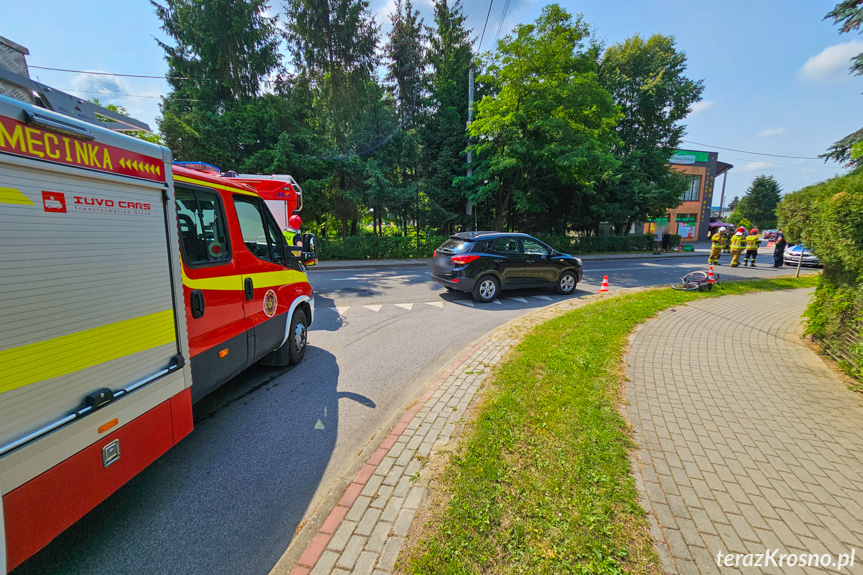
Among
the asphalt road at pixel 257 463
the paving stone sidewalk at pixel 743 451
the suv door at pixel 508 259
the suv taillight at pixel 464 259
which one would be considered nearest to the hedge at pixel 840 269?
the paving stone sidewalk at pixel 743 451

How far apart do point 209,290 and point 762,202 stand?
79.0m

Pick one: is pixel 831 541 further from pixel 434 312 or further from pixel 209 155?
pixel 209 155

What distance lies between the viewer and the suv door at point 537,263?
932 cm

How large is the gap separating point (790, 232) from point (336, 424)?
11374mm

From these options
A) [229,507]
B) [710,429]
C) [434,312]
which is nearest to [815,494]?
[710,429]

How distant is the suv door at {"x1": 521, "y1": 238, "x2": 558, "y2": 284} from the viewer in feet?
30.6

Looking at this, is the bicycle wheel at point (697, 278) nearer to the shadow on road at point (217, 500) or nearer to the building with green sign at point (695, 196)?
the shadow on road at point (217, 500)

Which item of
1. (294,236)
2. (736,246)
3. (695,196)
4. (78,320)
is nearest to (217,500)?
(78,320)

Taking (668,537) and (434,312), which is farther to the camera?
(434,312)

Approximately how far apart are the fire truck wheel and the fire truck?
1.63 m

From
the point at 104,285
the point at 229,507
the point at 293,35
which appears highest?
the point at 293,35

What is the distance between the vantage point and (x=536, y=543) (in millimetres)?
2049

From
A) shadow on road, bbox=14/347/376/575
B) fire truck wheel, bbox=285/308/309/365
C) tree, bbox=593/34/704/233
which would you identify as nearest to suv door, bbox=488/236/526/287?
fire truck wheel, bbox=285/308/309/365

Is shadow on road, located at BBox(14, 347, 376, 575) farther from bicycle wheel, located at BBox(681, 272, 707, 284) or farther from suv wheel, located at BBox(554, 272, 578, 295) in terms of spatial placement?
bicycle wheel, located at BBox(681, 272, 707, 284)
